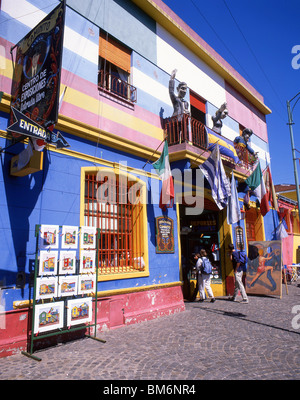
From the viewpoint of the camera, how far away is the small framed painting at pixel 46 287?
16.4 feet

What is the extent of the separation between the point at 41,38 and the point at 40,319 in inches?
189

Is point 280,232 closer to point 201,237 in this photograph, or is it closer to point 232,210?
point 201,237

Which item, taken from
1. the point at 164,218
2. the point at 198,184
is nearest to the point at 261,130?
the point at 198,184

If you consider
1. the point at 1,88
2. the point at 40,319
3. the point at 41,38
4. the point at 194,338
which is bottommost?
the point at 194,338

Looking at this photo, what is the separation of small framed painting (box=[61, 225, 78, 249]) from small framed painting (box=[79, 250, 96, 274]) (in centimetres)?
32

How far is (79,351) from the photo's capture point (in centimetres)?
515

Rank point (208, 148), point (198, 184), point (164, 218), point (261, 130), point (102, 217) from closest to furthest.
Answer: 1. point (102, 217)
2. point (164, 218)
3. point (208, 148)
4. point (198, 184)
5. point (261, 130)

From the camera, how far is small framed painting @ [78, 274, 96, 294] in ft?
18.5

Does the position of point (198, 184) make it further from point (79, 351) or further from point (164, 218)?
point (79, 351)

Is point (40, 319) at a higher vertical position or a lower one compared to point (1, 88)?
lower

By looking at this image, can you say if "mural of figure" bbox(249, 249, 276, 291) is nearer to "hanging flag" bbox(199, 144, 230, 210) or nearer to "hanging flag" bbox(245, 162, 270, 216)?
"hanging flag" bbox(245, 162, 270, 216)

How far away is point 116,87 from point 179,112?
89.1 inches

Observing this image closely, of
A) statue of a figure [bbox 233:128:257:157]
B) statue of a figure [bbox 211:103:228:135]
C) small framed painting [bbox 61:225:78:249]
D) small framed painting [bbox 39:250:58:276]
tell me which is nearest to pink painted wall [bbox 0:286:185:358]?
small framed painting [bbox 39:250:58:276]
